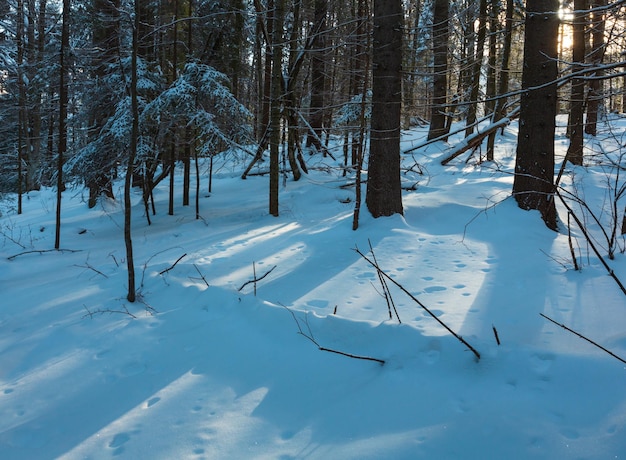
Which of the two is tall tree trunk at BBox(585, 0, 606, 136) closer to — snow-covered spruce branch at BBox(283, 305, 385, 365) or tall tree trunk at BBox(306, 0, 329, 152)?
snow-covered spruce branch at BBox(283, 305, 385, 365)

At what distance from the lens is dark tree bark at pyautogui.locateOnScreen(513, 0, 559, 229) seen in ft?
20.6

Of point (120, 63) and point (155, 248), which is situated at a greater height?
point (120, 63)

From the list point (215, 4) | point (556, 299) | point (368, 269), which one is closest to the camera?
point (556, 299)

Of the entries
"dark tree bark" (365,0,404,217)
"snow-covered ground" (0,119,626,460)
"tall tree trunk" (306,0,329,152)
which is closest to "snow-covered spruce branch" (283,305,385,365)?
"snow-covered ground" (0,119,626,460)

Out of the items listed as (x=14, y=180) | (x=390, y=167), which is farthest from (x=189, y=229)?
(x=14, y=180)

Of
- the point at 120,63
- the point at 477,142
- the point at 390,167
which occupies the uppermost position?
the point at 120,63

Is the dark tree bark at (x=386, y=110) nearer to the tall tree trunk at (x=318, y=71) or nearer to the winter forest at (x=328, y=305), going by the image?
the winter forest at (x=328, y=305)

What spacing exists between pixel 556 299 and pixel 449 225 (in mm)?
3212

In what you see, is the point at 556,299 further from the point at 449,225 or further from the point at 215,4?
the point at 215,4

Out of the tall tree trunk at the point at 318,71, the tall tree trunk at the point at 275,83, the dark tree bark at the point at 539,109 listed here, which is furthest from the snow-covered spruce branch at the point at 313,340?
the tall tree trunk at the point at 318,71

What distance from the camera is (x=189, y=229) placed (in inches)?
372

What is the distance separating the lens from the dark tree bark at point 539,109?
6.27m

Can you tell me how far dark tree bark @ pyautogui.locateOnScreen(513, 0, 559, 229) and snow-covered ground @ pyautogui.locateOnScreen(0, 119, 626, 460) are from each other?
0.40 meters

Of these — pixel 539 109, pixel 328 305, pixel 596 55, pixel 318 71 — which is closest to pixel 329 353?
pixel 328 305
